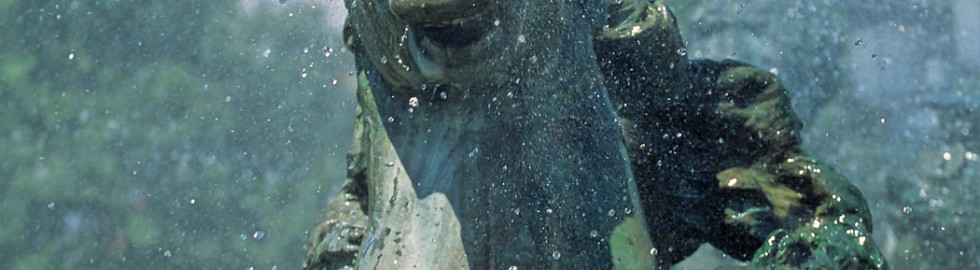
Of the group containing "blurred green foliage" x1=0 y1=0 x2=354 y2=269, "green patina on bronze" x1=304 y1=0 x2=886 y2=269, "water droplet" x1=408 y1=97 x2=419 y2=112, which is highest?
"water droplet" x1=408 y1=97 x2=419 y2=112

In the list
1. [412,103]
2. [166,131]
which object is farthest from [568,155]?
[166,131]

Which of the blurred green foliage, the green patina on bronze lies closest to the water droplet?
the green patina on bronze

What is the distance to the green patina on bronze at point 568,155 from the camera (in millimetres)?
3070

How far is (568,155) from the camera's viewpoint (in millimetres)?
3146

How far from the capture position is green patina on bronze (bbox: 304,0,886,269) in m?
3.07

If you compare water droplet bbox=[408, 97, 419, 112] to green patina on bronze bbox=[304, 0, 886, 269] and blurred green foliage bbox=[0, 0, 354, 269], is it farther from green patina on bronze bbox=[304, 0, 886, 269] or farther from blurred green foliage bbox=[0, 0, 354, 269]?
blurred green foliage bbox=[0, 0, 354, 269]

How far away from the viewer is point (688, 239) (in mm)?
3500

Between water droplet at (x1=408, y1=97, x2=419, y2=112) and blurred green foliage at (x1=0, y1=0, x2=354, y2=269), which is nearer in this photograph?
water droplet at (x1=408, y1=97, x2=419, y2=112)

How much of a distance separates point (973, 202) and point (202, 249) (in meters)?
4.05

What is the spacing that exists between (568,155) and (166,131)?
715 centimetres

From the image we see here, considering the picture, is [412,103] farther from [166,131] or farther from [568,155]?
[166,131]

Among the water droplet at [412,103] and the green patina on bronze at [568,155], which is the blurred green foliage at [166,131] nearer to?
the green patina on bronze at [568,155]

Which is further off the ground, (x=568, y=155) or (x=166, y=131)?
(x=568, y=155)

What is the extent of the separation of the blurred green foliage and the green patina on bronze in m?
4.69
